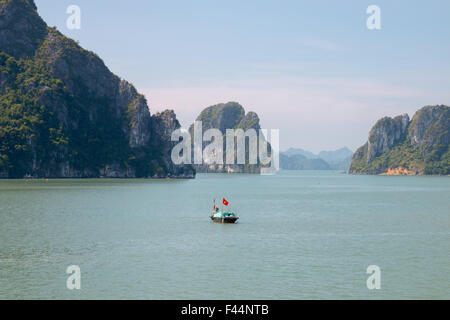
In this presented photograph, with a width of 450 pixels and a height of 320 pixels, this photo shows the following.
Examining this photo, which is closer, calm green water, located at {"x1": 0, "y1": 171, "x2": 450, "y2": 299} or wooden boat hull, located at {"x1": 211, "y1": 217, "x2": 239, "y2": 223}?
calm green water, located at {"x1": 0, "y1": 171, "x2": 450, "y2": 299}

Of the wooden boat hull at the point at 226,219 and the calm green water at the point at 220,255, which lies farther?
the wooden boat hull at the point at 226,219

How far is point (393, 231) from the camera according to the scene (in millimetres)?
70125

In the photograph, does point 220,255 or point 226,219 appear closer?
point 220,255

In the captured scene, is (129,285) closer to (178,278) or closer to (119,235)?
(178,278)

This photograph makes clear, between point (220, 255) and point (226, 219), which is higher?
point (226, 219)

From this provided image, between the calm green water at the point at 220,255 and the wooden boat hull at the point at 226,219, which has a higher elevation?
the wooden boat hull at the point at 226,219

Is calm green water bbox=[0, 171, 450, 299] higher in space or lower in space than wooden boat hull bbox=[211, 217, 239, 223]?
lower

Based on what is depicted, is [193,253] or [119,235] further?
[119,235]
